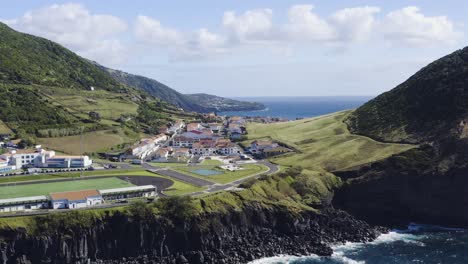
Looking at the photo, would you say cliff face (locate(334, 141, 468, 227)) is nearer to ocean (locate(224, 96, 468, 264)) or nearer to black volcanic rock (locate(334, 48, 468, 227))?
black volcanic rock (locate(334, 48, 468, 227))

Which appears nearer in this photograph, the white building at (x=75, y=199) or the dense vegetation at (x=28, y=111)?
the white building at (x=75, y=199)

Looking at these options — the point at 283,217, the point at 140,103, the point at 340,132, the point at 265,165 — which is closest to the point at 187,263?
the point at 283,217

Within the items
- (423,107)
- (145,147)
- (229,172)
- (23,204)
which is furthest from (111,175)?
(423,107)

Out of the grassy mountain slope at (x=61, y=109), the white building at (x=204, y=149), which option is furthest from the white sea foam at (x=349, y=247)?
the grassy mountain slope at (x=61, y=109)

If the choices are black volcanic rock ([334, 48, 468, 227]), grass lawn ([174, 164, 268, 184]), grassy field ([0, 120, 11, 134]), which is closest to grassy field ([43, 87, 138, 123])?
grassy field ([0, 120, 11, 134])

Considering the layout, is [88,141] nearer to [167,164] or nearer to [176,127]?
[167,164]

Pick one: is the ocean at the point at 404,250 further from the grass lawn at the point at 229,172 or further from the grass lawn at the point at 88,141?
the grass lawn at the point at 88,141
